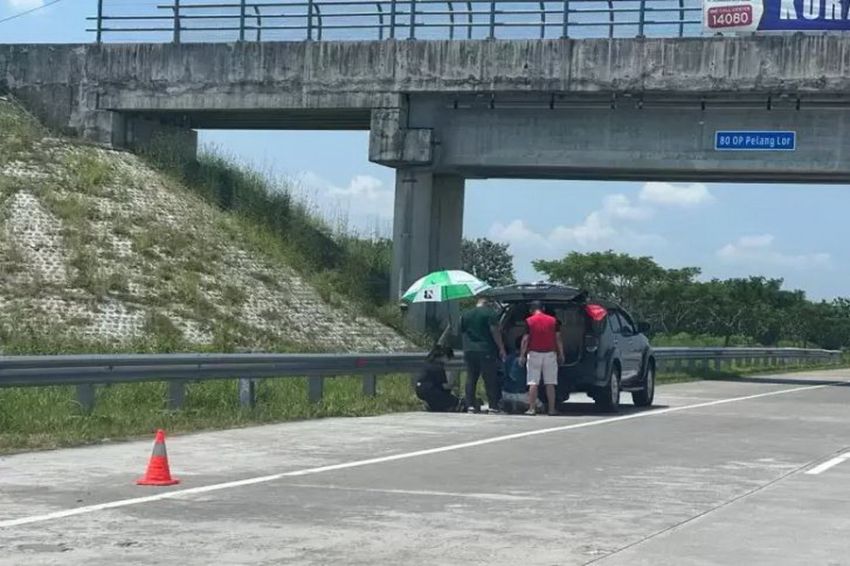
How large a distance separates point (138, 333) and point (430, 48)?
1057 centimetres

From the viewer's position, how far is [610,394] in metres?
21.1

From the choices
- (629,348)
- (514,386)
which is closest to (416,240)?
(629,348)

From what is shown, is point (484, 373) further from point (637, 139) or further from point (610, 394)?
point (637, 139)

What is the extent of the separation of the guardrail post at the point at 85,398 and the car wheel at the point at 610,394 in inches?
303

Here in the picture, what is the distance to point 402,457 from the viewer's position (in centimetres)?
1405

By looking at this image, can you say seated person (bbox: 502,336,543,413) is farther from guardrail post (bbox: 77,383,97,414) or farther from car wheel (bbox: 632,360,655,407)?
guardrail post (bbox: 77,383,97,414)

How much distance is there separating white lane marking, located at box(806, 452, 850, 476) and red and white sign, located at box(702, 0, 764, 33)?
18.5m

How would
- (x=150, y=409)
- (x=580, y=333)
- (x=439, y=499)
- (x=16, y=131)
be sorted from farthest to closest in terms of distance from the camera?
(x=16, y=131) < (x=580, y=333) < (x=150, y=409) < (x=439, y=499)

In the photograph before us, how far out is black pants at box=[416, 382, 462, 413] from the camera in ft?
68.4

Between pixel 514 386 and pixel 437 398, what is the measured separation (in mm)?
1122

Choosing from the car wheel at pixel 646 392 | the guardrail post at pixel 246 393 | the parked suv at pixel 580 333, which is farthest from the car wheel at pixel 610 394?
the guardrail post at pixel 246 393

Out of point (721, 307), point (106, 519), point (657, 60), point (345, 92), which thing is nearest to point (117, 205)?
point (345, 92)

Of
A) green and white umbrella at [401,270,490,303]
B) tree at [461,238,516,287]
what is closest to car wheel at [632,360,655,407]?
green and white umbrella at [401,270,490,303]

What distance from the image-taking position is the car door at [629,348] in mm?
22003
